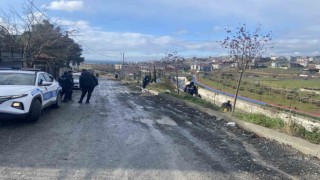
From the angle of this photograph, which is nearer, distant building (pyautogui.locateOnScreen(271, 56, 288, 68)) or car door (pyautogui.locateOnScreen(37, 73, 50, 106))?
car door (pyautogui.locateOnScreen(37, 73, 50, 106))

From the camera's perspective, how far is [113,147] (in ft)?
22.7

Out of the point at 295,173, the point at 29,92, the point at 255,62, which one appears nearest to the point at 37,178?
the point at 295,173

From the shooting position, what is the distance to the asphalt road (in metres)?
5.32

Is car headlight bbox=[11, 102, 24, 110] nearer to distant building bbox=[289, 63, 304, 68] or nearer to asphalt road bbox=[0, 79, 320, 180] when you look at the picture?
asphalt road bbox=[0, 79, 320, 180]

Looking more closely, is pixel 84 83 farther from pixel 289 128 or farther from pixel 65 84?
pixel 289 128

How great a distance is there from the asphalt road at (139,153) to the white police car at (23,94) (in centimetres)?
35

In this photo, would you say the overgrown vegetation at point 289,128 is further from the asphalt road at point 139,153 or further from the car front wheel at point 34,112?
the car front wheel at point 34,112

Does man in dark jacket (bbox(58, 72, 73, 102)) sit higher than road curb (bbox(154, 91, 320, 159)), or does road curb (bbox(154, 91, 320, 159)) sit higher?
man in dark jacket (bbox(58, 72, 73, 102))

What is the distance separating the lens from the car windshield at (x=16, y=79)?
988 centimetres

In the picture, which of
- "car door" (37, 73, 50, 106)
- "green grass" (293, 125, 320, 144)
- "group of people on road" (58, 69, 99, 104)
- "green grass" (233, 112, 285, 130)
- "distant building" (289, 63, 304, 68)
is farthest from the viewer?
"distant building" (289, 63, 304, 68)

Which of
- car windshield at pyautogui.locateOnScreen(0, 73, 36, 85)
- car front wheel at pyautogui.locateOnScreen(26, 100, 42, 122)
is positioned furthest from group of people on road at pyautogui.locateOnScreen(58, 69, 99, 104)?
car front wheel at pyautogui.locateOnScreen(26, 100, 42, 122)

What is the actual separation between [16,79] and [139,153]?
17.5 ft

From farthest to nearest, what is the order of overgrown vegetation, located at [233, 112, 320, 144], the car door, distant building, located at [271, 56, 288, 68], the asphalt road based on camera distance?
1. distant building, located at [271, 56, 288, 68]
2. the car door
3. overgrown vegetation, located at [233, 112, 320, 144]
4. the asphalt road

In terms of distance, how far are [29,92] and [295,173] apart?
6.46m
